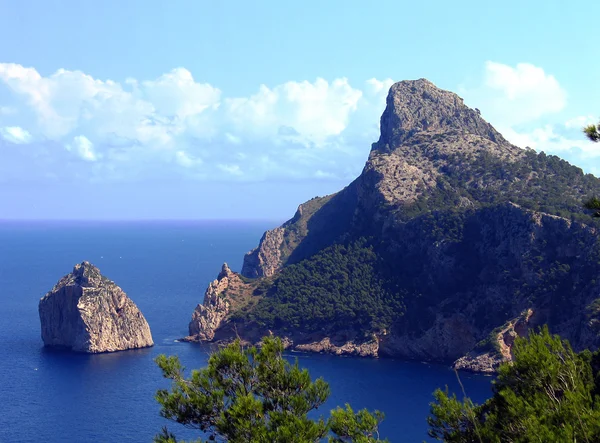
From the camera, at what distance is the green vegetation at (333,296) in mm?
106375

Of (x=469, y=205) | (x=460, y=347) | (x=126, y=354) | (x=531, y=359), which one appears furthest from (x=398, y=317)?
(x=531, y=359)

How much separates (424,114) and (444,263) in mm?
41671

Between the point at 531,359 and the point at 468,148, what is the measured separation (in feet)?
332

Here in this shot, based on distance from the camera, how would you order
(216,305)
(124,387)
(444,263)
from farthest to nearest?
(216,305)
(444,263)
(124,387)

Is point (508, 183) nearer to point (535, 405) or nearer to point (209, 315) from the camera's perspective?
point (209, 315)

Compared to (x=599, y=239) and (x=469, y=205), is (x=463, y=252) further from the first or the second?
(x=599, y=239)

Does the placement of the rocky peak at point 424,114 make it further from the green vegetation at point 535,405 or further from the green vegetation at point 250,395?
the green vegetation at point 250,395

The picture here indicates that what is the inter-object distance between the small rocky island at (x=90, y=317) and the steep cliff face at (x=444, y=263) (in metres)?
11.5

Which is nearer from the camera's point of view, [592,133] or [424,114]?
[592,133]

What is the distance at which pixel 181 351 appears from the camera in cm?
10269

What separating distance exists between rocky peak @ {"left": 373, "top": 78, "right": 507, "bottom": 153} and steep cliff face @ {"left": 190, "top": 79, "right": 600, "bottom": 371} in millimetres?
1307

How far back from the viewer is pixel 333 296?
111375 mm

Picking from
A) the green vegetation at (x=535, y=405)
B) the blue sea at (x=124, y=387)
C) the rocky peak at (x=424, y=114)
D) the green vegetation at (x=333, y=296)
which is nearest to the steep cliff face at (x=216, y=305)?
the green vegetation at (x=333, y=296)

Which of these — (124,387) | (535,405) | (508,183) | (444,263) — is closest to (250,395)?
(535,405)
